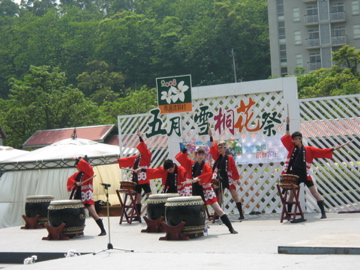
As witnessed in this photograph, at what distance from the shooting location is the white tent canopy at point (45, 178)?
804 inches

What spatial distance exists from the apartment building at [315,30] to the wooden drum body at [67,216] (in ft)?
171

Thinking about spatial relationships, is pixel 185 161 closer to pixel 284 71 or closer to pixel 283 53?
pixel 284 71

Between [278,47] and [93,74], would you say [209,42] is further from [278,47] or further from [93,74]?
[93,74]

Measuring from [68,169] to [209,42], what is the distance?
54396mm

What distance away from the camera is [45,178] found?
67.7 ft

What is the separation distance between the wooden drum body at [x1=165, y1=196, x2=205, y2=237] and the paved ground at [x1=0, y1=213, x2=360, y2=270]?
27 cm

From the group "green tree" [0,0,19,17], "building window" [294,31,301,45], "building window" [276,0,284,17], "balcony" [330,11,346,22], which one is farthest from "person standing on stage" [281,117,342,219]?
"green tree" [0,0,19,17]

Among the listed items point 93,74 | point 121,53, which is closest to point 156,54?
point 121,53

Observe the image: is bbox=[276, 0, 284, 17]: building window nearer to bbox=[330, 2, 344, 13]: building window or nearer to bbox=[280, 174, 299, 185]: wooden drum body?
bbox=[330, 2, 344, 13]: building window

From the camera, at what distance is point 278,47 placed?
65.9 metres

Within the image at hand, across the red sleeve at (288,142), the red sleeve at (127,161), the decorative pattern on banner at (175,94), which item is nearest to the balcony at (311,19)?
the decorative pattern on banner at (175,94)

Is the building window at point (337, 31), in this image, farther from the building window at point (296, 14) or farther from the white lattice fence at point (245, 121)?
the white lattice fence at point (245, 121)

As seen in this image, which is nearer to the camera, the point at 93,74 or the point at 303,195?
the point at 303,195

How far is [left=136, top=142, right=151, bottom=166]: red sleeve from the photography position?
14.0 meters
